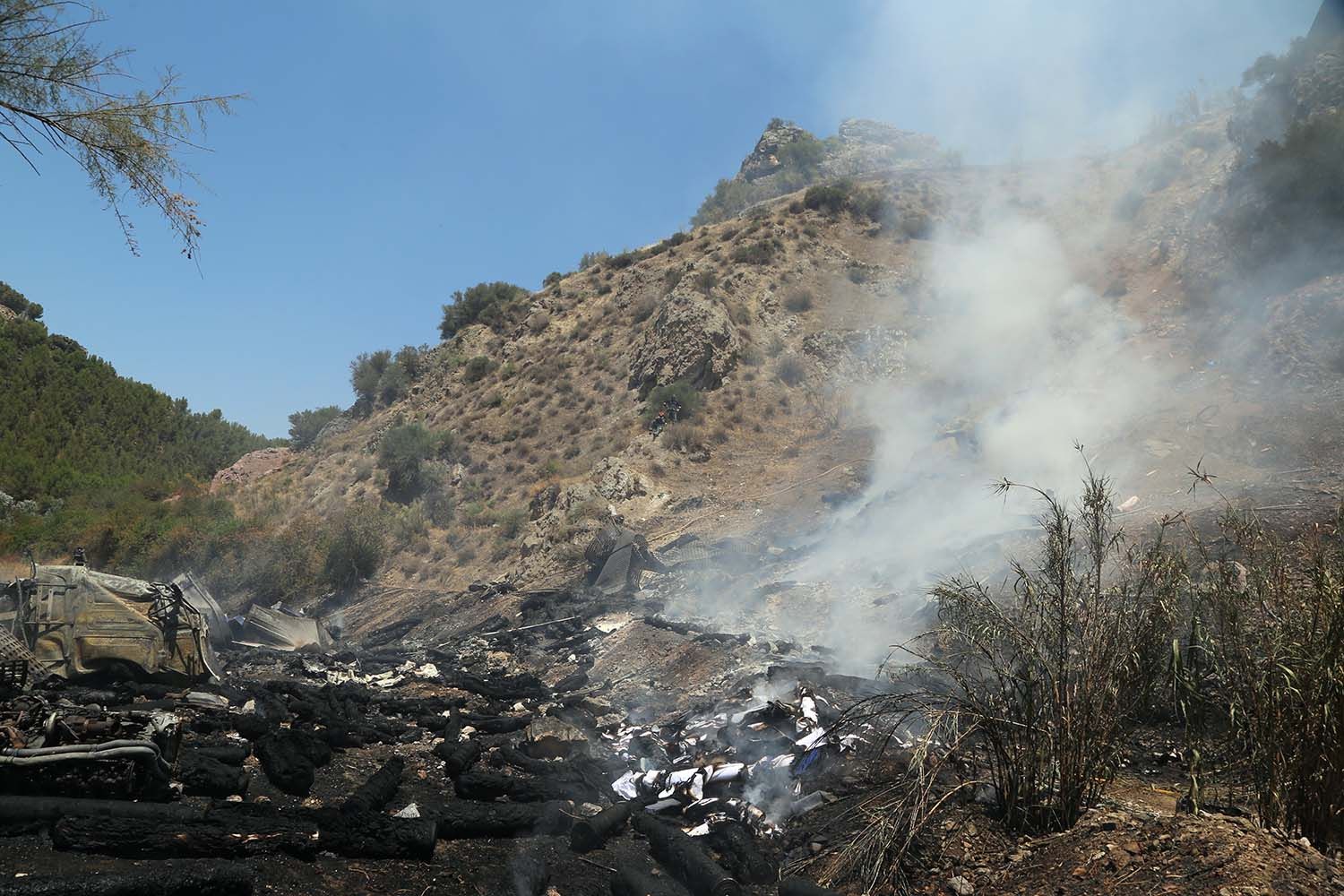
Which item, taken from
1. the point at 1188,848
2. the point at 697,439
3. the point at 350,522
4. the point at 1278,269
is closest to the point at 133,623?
the point at 1188,848

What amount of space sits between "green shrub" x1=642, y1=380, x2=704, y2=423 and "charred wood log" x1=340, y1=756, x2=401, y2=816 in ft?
58.6

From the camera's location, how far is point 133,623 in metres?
8.87

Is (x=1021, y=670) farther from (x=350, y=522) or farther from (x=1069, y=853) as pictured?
(x=350, y=522)

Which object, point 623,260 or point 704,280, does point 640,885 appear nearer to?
point 704,280

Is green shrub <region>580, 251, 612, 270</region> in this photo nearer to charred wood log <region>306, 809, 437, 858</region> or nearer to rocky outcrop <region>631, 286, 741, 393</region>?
rocky outcrop <region>631, 286, 741, 393</region>

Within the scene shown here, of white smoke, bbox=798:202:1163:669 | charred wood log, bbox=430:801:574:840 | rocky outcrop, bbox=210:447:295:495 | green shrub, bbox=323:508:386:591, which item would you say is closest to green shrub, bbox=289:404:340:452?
rocky outcrop, bbox=210:447:295:495

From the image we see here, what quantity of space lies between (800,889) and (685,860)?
1006 mm

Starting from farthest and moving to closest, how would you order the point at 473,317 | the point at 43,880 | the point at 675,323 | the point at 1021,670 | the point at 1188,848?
the point at 473,317, the point at 675,323, the point at 1021,670, the point at 1188,848, the point at 43,880

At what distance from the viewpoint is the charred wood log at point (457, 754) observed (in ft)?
24.1

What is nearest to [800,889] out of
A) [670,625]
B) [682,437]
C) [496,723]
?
[496,723]

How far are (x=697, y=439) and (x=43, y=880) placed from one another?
64.5 ft

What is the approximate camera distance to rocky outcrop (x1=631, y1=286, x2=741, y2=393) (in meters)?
25.8

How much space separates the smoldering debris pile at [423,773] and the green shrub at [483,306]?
2661cm

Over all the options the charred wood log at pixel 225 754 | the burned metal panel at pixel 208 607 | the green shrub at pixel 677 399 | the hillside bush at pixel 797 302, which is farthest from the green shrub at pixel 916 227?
the charred wood log at pixel 225 754
